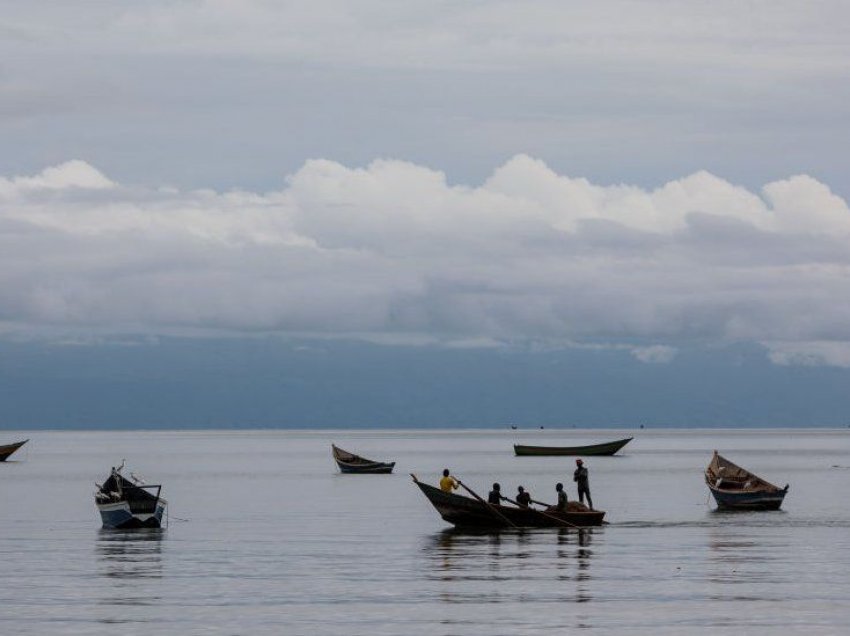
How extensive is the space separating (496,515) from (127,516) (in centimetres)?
1651

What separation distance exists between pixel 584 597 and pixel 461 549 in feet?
49.6

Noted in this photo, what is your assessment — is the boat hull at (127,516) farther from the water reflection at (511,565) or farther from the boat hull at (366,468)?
the boat hull at (366,468)

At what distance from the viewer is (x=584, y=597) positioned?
41.2m

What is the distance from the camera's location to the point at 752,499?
80.1 m

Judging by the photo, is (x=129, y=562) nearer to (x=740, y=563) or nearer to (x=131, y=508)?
(x=131, y=508)

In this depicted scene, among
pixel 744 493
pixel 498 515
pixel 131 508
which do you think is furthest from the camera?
pixel 744 493

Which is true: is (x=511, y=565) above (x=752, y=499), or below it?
below

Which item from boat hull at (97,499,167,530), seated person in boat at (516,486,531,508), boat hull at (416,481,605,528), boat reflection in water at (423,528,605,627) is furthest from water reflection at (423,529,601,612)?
boat hull at (97,499,167,530)

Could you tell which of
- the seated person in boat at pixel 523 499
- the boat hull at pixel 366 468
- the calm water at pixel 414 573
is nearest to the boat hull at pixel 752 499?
the calm water at pixel 414 573

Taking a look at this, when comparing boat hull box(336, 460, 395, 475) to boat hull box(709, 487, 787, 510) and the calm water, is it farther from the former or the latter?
boat hull box(709, 487, 787, 510)

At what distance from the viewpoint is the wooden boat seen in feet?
205

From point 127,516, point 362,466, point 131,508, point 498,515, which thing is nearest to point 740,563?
point 498,515

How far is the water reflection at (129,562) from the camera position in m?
42.0

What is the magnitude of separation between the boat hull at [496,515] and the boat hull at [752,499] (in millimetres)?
18085
